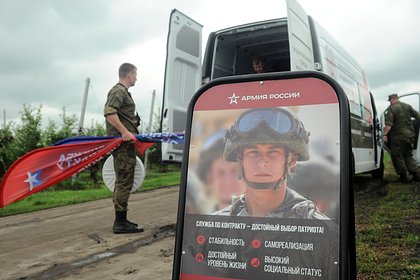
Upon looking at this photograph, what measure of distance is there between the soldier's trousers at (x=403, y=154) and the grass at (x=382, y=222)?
418mm

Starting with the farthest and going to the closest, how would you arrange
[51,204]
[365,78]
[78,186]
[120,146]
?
[78,186] < [365,78] < [51,204] < [120,146]

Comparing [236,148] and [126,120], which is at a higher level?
[126,120]

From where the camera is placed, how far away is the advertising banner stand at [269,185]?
2100 millimetres

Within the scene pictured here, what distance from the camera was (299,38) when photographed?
491 cm

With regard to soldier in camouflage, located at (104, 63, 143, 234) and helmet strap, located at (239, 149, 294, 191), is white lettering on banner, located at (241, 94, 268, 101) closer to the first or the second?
helmet strap, located at (239, 149, 294, 191)

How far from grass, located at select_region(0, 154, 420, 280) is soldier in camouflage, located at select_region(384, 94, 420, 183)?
1.41 feet

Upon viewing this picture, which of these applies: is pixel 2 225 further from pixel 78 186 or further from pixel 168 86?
pixel 78 186

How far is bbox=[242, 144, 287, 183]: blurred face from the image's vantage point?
88.9 inches

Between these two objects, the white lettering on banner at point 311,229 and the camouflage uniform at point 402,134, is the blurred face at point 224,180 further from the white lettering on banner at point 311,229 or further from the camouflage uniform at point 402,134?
the camouflage uniform at point 402,134

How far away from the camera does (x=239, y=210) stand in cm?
229

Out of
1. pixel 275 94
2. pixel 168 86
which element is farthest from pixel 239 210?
pixel 168 86

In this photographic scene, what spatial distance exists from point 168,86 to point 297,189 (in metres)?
3.65

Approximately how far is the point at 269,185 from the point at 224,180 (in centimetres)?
26

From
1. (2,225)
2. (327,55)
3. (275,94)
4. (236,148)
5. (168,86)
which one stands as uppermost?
(327,55)
